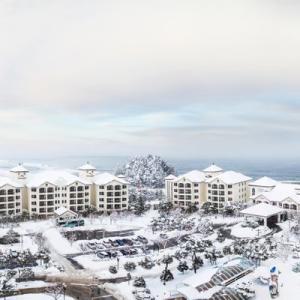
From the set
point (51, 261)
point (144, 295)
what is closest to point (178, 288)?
point (144, 295)

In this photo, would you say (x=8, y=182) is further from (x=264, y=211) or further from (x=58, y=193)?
(x=264, y=211)

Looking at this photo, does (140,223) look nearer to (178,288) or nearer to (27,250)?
(27,250)

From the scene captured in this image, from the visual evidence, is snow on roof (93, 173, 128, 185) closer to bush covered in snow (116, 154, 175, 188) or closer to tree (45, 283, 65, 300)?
bush covered in snow (116, 154, 175, 188)

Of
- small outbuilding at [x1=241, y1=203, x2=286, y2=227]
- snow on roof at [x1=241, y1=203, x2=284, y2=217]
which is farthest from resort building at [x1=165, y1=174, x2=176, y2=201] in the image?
snow on roof at [x1=241, y1=203, x2=284, y2=217]

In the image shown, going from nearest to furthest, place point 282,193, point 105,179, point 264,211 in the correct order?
point 264,211 → point 282,193 → point 105,179

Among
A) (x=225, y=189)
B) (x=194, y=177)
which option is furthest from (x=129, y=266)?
(x=194, y=177)

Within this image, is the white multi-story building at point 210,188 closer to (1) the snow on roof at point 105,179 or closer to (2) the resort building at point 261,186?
(2) the resort building at point 261,186

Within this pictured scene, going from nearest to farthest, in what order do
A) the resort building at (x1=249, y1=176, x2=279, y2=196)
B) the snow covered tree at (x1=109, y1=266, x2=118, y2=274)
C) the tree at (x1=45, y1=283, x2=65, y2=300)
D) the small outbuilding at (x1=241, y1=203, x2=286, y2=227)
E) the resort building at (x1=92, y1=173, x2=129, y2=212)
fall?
the tree at (x1=45, y1=283, x2=65, y2=300), the snow covered tree at (x1=109, y1=266, x2=118, y2=274), the small outbuilding at (x1=241, y1=203, x2=286, y2=227), the resort building at (x1=92, y1=173, x2=129, y2=212), the resort building at (x1=249, y1=176, x2=279, y2=196)
